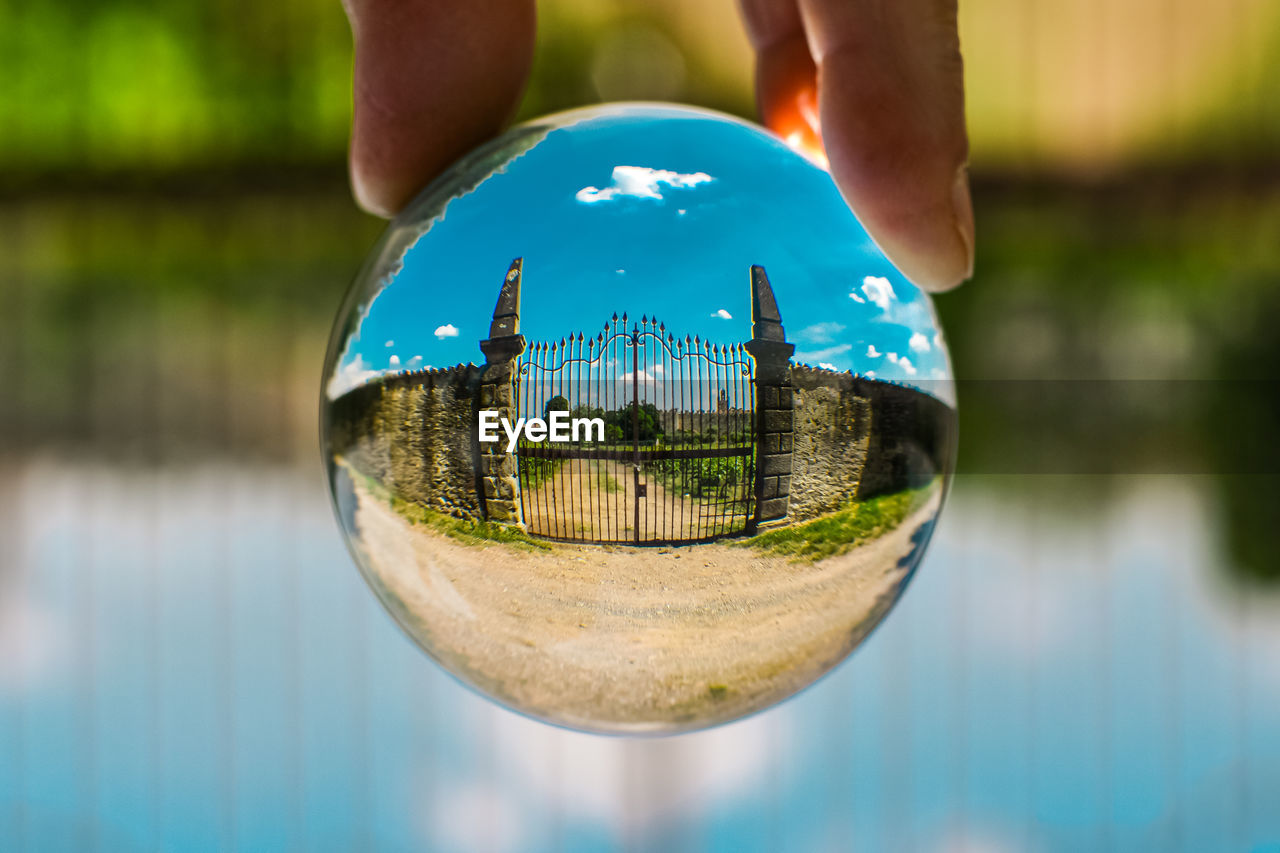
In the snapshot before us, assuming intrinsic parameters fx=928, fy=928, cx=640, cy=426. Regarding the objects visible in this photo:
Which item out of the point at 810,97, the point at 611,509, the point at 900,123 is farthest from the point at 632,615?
the point at 810,97

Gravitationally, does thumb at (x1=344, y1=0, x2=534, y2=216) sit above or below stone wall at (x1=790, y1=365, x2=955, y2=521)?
above

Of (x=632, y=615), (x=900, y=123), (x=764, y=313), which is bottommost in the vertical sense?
(x=632, y=615)

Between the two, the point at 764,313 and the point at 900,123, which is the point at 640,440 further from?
the point at 900,123

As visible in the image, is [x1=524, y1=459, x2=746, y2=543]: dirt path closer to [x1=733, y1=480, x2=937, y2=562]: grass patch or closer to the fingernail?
[x1=733, y1=480, x2=937, y2=562]: grass patch

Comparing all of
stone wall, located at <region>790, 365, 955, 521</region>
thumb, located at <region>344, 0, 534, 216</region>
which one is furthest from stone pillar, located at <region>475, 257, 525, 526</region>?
thumb, located at <region>344, 0, 534, 216</region>

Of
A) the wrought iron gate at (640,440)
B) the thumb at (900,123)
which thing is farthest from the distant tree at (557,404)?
the thumb at (900,123)

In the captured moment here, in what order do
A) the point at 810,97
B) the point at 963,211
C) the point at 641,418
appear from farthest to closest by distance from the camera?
1. the point at 810,97
2. the point at 963,211
3. the point at 641,418

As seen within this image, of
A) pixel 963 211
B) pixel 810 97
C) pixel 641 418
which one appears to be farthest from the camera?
pixel 810 97
